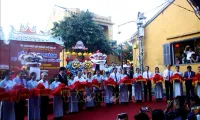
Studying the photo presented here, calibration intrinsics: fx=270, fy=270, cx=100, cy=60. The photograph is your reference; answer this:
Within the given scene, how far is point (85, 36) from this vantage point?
22078mm

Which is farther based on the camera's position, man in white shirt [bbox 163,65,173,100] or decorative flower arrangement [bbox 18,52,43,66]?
decorative flower arrangement [bbox 18,52,43,66]

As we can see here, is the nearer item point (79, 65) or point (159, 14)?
point (159, 14)

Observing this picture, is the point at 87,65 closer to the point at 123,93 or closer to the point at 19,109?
the point at 123,93

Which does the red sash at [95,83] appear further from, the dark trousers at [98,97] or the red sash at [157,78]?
the red sash at [157,78]

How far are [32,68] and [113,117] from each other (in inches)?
265

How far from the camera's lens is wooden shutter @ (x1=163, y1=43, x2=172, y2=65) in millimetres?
13398

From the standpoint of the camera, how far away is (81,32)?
22.1 metres

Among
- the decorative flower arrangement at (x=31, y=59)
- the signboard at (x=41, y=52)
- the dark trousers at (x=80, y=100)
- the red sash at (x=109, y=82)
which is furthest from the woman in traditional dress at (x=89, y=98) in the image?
the signboard at (x=41, y=52)

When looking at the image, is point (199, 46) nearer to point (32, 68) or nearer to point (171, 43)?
point (171, 43)

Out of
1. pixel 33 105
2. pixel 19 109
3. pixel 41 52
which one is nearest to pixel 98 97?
pixel 33 105

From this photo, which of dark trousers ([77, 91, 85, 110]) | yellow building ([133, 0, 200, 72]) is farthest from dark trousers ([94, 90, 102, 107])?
yellow building ([133, 0, 200, 72])

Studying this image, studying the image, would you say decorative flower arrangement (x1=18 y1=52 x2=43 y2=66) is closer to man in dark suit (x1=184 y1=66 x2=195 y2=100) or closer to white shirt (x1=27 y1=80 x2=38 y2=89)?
white shirt (x1=27 y1=80 x2=38 y2=89)

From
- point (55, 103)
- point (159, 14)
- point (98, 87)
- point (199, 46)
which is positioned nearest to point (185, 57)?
point (199, 46)

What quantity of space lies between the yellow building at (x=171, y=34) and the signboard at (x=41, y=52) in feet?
17.2
